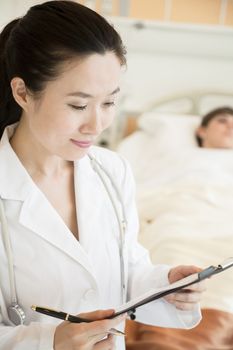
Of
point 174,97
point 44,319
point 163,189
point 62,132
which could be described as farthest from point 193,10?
point 44,319

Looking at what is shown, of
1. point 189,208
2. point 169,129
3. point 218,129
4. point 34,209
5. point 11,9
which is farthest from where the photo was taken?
point 169,129

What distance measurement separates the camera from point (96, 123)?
40.7 inches

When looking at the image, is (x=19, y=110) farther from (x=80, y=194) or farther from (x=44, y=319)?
(x=44, y=319)

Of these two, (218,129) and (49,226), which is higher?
(49,226)

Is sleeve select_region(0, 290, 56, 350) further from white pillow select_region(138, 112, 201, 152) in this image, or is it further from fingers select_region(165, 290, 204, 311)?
white pillow select_region(138, 112, 201, 152)

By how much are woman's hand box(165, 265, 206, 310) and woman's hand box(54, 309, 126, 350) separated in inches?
9.8

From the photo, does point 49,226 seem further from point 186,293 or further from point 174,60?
point 174,60

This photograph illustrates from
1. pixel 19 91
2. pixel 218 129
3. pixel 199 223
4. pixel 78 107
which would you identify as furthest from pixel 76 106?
pixel 218 129

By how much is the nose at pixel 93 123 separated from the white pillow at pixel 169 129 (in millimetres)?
1978

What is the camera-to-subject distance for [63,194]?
47.1 inches

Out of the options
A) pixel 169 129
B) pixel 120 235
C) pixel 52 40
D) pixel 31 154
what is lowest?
pixel 169 129

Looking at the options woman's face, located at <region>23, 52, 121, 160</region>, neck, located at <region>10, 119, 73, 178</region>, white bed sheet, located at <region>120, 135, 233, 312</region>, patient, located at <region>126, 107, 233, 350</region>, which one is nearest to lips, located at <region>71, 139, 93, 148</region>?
woman's face, located at <region>23, 52, 121, 160</region>

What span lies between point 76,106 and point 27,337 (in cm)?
52

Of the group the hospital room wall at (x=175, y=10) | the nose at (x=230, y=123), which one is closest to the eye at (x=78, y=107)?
the hospital room wall at (x=175, y=10)
